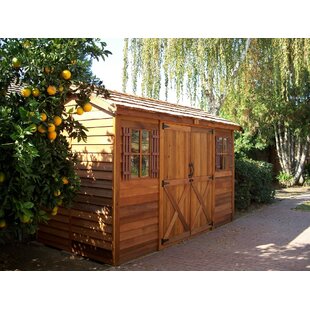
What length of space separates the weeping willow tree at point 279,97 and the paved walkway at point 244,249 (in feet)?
19.1

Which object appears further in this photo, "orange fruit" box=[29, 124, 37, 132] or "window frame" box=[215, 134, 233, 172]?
"window frame" box=[215, 134, 233, 172]

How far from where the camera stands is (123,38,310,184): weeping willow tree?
1063 centimetres

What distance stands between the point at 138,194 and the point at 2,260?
2.34m

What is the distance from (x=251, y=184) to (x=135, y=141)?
19.0ft

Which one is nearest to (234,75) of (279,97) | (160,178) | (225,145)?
(279,97)

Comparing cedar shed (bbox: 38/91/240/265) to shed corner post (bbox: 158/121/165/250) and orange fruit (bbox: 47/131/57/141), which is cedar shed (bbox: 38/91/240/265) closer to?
shed corner post (bbox: 158/121/165/250)

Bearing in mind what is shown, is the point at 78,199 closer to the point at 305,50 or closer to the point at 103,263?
the point at 103,263

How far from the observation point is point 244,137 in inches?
596

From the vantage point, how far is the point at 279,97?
13.7 metres

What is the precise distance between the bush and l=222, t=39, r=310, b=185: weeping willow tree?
3.23 m

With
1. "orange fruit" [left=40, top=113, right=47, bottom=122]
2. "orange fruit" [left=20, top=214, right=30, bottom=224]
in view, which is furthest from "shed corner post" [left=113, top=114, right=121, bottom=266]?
"orange fruit" [left=20, top=214, right=30, bottom=224]

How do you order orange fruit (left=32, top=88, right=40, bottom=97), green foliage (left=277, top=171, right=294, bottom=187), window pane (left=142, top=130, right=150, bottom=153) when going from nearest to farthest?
orange fruit (left=32, top=88, right=40, bottom=97) → window pane (left=142, top=130, right=150, bottom=153) → green foliage (left=277, top=171, right=294, bottom=187)

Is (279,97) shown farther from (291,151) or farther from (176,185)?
(176,185)

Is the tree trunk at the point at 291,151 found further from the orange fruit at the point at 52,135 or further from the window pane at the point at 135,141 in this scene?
the orange fruit at the point at 52,135
